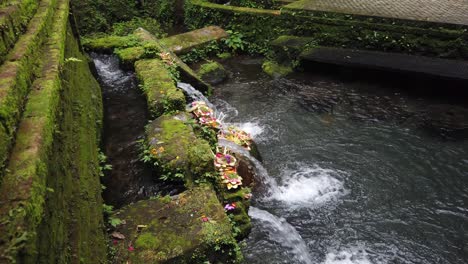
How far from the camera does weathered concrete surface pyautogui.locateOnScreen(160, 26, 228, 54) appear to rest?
11.4m

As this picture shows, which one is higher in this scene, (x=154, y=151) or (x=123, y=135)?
(x=154, y=151)

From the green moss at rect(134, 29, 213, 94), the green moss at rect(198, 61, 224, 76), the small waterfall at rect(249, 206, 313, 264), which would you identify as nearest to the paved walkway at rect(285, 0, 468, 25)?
the green moss at rect(198, 61, 224, 76)

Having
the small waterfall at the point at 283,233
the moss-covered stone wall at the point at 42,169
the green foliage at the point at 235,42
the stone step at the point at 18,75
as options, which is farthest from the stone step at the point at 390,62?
the stone step at the point at 18,75

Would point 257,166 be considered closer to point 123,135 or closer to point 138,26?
point 123,135

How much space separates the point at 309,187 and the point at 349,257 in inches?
59.3

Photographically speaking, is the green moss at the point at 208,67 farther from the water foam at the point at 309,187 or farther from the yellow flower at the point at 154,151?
the yellow flower at the point at 154,151

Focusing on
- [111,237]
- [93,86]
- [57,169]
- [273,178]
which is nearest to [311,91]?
[273,178]

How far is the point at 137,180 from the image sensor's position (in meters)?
4.74

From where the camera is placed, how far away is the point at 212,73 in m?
10.4

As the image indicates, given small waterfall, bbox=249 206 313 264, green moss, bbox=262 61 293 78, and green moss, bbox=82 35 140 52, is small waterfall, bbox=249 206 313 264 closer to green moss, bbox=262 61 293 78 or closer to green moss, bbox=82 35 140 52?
green moss, bbox=82 35 140 52

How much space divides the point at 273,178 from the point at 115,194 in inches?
113

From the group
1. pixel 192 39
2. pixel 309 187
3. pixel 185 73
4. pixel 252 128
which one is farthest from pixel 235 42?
pixel 309 187

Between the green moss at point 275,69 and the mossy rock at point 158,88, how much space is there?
3783 millimetres

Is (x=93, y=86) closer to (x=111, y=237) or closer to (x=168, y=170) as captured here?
(x=168, y=170)
